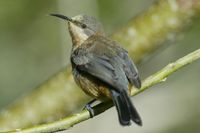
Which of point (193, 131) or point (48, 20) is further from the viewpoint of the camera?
point (48, 20)

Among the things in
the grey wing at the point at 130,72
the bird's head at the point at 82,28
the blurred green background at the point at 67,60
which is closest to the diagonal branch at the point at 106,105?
the grey wing at the point at 130,72

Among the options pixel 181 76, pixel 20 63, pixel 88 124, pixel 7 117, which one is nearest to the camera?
pixel 7 117

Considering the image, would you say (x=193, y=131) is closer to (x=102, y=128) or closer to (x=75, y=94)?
(x=102, y=128)

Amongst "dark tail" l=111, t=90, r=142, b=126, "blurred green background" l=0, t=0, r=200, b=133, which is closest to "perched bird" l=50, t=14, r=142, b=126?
"dark tail" l=111, t=90, r=142, b=126

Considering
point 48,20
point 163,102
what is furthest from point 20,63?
point 163,102

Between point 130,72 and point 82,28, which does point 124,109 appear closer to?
point 130,72

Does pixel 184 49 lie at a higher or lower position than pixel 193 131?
higher

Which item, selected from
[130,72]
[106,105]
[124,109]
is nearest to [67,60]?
[130,72]

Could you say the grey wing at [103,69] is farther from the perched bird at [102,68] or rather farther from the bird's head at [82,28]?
the bird's head at [82,28]
